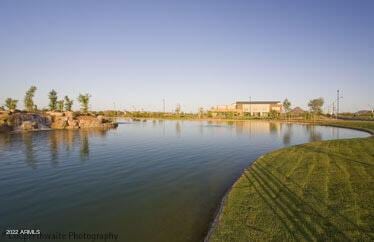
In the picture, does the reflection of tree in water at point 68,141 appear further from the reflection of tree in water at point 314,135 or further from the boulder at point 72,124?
the reflection of tree in water at point 314,135

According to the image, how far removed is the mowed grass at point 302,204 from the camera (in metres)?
9.00

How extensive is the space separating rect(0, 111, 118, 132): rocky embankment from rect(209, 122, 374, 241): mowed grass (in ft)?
224

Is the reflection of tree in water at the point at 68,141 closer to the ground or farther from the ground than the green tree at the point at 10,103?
closer to the ground

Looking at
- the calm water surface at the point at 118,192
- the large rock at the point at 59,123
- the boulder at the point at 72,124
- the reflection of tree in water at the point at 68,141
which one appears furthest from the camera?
the boulder at the point at 72,124

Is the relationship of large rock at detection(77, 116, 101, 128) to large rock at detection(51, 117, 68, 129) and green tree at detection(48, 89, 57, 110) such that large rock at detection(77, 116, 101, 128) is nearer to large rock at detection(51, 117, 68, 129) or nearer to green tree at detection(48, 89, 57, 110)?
large rock at detection(51, 117, 68, 129)

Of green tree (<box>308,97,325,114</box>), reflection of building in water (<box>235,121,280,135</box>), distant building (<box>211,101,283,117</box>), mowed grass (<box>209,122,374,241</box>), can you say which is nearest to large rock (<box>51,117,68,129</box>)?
reflection of building in water (<box>235,121,280,135</box>)

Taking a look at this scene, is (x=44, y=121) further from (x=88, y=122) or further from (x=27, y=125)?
(x=88, y=122)

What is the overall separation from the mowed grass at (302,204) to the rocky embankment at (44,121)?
68.2 meters

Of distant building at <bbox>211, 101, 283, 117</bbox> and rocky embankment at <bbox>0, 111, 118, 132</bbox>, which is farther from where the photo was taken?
distant building at <bbox>211, 101, 283, 117</bbox>

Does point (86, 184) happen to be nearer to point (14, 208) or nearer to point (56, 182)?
point (56, 182)

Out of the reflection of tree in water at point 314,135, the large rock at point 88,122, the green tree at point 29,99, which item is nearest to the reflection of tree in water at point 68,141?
the large rock at point 88,122

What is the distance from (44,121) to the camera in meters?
73.8

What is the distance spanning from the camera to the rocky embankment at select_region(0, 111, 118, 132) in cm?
6309

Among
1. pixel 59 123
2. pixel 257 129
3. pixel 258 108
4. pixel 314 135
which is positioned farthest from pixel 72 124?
pixel 258 108
